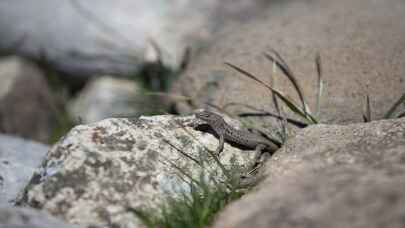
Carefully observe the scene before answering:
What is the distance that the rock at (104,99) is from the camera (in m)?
8.03

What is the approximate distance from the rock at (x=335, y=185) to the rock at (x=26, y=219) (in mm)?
1052

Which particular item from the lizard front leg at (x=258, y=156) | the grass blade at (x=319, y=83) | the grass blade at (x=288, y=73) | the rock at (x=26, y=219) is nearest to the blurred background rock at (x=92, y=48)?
the grass blade at (x=288, y=73)

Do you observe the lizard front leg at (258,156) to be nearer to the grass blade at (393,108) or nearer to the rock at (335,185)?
the rock at (335,185)

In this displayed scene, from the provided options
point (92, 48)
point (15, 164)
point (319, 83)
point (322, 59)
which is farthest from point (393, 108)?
point (92, 48)

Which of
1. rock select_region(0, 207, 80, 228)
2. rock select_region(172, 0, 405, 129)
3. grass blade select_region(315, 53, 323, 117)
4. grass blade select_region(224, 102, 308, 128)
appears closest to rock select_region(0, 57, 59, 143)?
rock select_region(172, 0, 405, 129)

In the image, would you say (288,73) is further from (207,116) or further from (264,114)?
(207,116)

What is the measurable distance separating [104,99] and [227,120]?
3.36 m

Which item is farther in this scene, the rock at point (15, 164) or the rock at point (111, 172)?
the rock at point (15, 164)

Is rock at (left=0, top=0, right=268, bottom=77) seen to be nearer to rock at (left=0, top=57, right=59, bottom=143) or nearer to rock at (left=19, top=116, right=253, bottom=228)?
rock at (left=0, top=57, right=59, bottom=143)

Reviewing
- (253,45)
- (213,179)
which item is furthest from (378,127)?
(253,45)

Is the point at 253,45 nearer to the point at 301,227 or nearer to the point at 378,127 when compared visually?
the point at 378,127

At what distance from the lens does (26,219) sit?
11.4 feet

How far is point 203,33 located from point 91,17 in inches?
65.7

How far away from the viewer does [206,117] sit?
5078 millimetres
